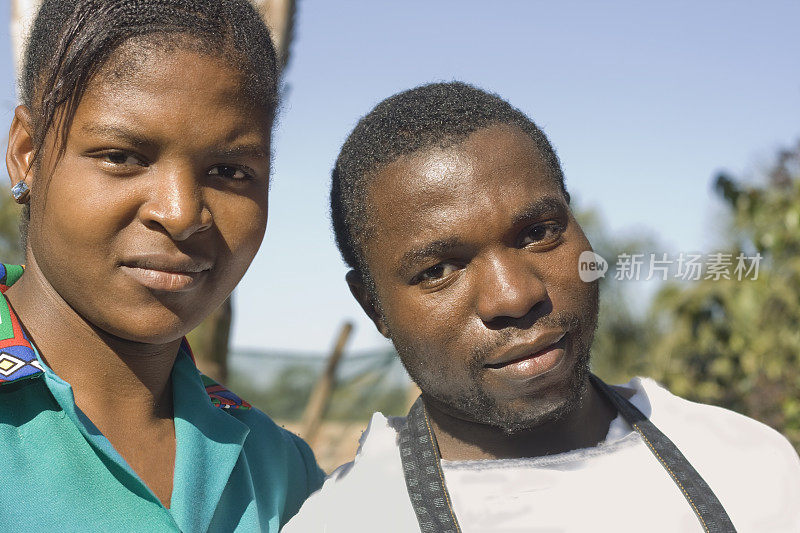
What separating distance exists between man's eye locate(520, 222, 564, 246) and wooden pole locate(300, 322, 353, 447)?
513 cm

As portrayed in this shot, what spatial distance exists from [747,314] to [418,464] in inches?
130

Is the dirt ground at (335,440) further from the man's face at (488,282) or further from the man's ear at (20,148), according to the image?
the man's ear at (20,148)

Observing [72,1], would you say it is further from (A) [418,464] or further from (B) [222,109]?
(A) [418,464]

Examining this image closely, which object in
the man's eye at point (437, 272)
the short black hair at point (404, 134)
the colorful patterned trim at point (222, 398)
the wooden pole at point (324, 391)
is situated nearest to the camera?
the man's eye at point (437, 272)

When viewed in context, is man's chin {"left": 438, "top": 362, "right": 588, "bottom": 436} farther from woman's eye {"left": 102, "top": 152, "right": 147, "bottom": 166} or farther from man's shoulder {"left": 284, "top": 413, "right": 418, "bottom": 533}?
woman's eye {"left": 102, "top": 152, "right": 147, "bottom": 166}

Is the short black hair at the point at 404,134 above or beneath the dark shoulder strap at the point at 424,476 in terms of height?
above

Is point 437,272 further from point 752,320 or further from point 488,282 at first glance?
point 752,320

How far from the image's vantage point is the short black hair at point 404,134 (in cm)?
209

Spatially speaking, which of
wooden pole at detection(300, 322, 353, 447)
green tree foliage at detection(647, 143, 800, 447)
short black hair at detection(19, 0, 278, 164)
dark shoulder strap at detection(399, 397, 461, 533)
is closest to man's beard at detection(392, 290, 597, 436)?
dark shoulder strap at detection(399, 397, 461, 533)

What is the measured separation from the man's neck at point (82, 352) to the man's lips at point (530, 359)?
835 mm

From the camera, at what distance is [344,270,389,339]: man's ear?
88.3 inches

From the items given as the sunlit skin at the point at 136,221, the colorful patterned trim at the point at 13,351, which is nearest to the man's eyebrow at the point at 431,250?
the sunlit skin at the point at 136,221

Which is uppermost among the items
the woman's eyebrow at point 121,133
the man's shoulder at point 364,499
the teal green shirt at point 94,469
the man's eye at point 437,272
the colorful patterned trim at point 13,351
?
the woman's eyebrow at point 121,133

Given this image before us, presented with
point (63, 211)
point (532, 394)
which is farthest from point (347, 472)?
point (63, 211)
